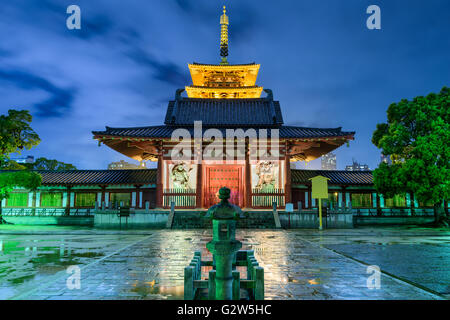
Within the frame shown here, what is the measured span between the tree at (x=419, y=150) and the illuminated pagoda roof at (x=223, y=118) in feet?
10.9

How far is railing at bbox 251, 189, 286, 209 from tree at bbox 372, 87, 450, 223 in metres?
6.56

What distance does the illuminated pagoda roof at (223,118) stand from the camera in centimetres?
2038

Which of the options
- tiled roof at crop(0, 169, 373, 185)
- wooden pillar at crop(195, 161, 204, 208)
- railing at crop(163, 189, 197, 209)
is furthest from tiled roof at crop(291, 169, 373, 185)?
railing at crop(163, 189, 197, 209)

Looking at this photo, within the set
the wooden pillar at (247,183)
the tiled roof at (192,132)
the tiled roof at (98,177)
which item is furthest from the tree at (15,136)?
the wooden pillar at (247,183)

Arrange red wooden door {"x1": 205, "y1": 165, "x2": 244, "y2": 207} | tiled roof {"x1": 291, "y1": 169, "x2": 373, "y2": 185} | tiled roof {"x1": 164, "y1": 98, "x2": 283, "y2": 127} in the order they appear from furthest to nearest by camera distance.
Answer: tiled roof {"x1": 291, "y1": 169, "x2": 373, "y2": 185}
tiled roof {"x1": 164, "y1": 98, "x2": 283, "y2": 127}
red wooden door {"x1": 205, "y1": 165, "x2": 244, "y2": 207}

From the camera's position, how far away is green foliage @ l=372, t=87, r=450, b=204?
18.1 meters

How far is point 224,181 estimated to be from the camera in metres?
22.4

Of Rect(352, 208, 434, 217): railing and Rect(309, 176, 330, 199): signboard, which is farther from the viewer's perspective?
Rect(352, 208, 434, 217): railing

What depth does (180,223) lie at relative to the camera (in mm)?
18094

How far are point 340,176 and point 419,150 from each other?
8444 mm

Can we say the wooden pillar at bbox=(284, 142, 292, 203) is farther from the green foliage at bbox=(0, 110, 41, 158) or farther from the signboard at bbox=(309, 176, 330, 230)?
the green foliage at bbox=(0, 110, 41, 158)

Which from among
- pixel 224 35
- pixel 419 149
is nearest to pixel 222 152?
pixel 419 149
